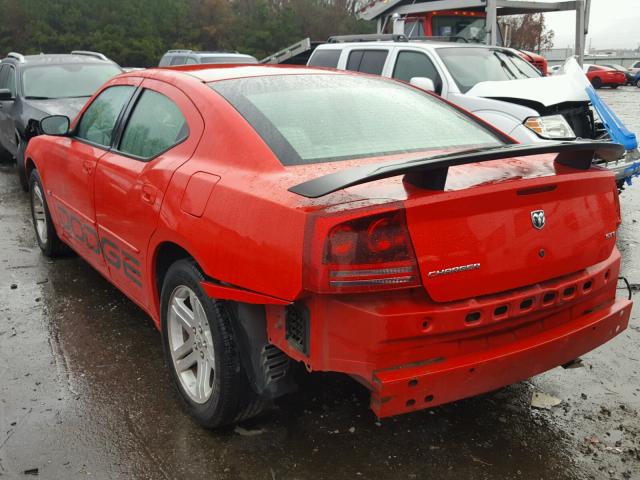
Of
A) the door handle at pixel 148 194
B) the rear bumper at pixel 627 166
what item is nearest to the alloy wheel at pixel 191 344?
the door handle at pixel 148 194

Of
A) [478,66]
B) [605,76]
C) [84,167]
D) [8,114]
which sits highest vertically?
[478,66]

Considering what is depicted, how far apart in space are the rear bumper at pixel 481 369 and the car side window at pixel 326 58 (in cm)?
744

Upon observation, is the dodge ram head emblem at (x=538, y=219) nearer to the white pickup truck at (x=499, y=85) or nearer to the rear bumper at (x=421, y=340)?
the rear bumper at (x=421, y=340)

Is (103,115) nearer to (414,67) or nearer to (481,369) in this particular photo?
(481,369)

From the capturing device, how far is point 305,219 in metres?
2.26

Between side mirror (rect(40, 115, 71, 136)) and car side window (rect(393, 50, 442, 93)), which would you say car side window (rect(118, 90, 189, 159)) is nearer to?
side mirror (rect(40, 115, 71, 136))

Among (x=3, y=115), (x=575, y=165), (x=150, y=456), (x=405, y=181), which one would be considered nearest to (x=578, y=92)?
(x=575, y=165)

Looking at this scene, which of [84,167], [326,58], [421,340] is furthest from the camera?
[326,58]

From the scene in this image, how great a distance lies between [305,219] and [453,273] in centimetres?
56

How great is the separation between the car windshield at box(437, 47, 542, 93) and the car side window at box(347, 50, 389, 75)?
89cm

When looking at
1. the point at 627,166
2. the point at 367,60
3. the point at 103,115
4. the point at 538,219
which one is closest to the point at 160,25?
the point at 367,60

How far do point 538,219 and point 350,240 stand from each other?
78 cm

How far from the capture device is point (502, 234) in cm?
238

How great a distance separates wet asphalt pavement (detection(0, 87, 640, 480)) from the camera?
107 inches
